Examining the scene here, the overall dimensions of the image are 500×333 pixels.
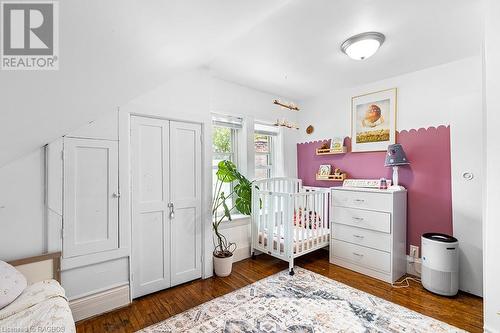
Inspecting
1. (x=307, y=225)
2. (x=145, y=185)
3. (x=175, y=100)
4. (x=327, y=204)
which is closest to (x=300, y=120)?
(x=327, y=204)

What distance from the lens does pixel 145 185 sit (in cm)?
230

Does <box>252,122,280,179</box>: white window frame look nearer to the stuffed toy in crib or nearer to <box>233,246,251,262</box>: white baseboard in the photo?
the stuffed toy in crib

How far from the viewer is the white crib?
2766mm

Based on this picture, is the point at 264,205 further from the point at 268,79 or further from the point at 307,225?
the point at 268,79

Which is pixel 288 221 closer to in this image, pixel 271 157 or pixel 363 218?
pixel 363 218

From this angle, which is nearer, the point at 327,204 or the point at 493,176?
Result: the point at 493,176

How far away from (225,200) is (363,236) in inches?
68.1

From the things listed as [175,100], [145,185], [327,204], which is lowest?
[327,204]

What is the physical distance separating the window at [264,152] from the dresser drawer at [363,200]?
110 centimetres

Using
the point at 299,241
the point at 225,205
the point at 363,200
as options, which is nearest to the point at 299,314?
the point at 299,241

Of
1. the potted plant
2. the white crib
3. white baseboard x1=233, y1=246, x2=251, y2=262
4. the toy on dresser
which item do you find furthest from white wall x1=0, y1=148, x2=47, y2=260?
the toy on dresser

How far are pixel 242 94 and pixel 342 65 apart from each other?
1340 millimetres

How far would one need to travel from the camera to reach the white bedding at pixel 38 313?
3.86 ft

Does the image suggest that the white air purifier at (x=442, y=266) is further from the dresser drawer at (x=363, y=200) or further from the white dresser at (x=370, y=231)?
the dresser drawer at (x=363, y=200)
